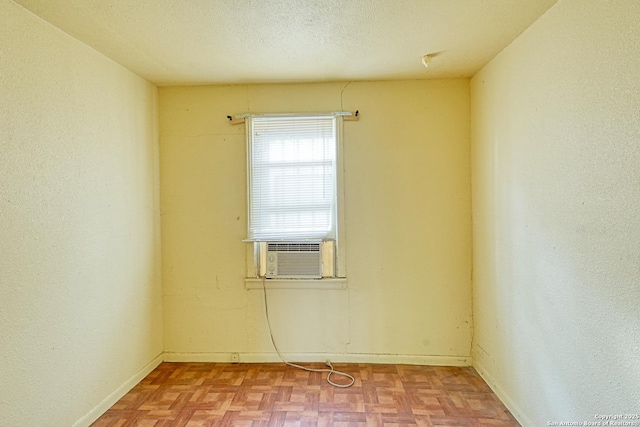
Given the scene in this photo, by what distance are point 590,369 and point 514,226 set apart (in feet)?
2.97

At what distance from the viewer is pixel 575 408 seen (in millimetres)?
1677

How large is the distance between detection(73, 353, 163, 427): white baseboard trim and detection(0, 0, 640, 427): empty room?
1 cm

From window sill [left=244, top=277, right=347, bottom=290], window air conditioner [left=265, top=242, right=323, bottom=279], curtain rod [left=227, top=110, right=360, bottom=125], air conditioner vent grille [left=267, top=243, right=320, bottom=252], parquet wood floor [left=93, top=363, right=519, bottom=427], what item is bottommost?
parquet wood floor [left=93, top=363, right=519, bottom=427]

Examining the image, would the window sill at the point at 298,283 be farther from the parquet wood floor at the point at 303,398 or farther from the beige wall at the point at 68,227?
the beige wall at the point at 68,227

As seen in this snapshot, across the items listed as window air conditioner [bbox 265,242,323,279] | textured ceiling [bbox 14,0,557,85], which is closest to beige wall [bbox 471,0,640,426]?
textured ceiling [bbox 14,0,557,85]

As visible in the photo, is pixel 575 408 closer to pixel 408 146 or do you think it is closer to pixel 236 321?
pixel 408 146

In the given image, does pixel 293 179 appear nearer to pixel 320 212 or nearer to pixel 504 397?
pixel 320 212

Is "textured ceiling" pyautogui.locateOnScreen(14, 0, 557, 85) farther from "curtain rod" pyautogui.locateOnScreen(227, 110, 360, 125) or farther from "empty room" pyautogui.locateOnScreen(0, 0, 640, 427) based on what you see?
"curtain rod" pyautogui.locateOnScreen(227, 110, 360, 125)

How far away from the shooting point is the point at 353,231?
3008 mm

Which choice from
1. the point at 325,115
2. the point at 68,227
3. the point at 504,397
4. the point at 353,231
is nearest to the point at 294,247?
the point at 353,231

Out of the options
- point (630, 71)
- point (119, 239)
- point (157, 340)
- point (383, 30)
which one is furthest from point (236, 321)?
point (630, 71)

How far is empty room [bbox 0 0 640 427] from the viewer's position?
5.42 feet

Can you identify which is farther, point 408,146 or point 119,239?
point 408,146

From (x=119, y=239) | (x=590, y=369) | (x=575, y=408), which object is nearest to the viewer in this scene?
(x=590, y=369)
